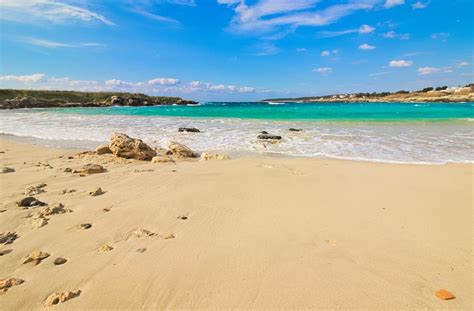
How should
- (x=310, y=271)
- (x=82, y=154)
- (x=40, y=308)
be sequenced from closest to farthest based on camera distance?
1. (x=40, y=308)
2. (x=310, y=271)
3. (x=82, y=154)

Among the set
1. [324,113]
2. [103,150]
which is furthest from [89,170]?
[324,113]

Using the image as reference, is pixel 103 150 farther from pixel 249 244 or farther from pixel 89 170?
pixel 249 244

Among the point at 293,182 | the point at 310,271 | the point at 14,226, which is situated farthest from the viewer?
the point at 293,182

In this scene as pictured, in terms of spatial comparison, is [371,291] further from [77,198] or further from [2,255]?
[77,198]

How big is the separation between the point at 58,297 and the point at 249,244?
1.67 m

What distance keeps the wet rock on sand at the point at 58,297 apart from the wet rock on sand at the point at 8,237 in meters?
1.36

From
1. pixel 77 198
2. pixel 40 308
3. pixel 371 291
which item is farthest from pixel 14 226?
pixel 371 291

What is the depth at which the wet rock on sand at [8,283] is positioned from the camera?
2394 millimetres

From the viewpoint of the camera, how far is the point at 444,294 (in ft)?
7.36

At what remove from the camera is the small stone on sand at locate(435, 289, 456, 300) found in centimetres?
221

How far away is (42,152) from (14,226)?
6.74 metres

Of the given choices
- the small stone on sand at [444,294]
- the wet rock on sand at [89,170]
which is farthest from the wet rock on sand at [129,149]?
the small stone on sand at [444,294]

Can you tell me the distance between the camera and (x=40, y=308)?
2203 mm

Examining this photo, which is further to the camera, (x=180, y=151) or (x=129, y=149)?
(x=180, y=151)
